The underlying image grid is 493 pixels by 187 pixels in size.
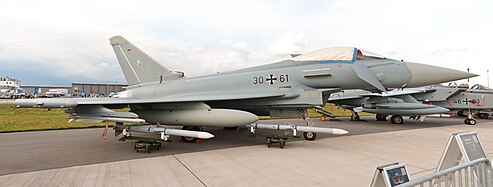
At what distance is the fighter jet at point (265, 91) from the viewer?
6.53 metres

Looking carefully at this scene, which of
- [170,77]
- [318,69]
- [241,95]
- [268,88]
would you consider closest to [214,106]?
[241,95]

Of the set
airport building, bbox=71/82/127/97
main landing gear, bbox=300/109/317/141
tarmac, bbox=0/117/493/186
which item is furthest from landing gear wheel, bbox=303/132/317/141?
airport building, bbox=71/82/127/97

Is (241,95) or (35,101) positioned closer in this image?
(35,101)

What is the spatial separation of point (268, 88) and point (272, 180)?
3.82 metres

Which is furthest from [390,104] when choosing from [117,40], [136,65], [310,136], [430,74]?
[117,40]

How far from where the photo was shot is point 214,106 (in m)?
7.92

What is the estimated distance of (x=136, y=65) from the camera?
31.7ft

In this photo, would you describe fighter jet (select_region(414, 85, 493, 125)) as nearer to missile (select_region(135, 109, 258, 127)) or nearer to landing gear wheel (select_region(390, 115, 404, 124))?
landing gear wheel (select_region(390, 115, 404, 124))

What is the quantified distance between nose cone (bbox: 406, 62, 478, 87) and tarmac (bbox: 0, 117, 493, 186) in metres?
1.68

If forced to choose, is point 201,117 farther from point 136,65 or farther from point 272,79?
point 136,65

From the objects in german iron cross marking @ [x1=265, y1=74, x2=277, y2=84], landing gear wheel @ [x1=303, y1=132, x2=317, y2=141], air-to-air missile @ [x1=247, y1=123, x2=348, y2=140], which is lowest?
landing gear wheel @ [x1=303, y1=132, x2=317, y2=141]

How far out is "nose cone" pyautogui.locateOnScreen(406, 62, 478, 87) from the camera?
6516mm

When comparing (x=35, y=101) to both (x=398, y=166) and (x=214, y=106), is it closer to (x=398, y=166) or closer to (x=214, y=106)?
(x=214, y=106)

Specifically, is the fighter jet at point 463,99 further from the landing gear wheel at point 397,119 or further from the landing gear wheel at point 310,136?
the landing gear wheel at point 310,136
